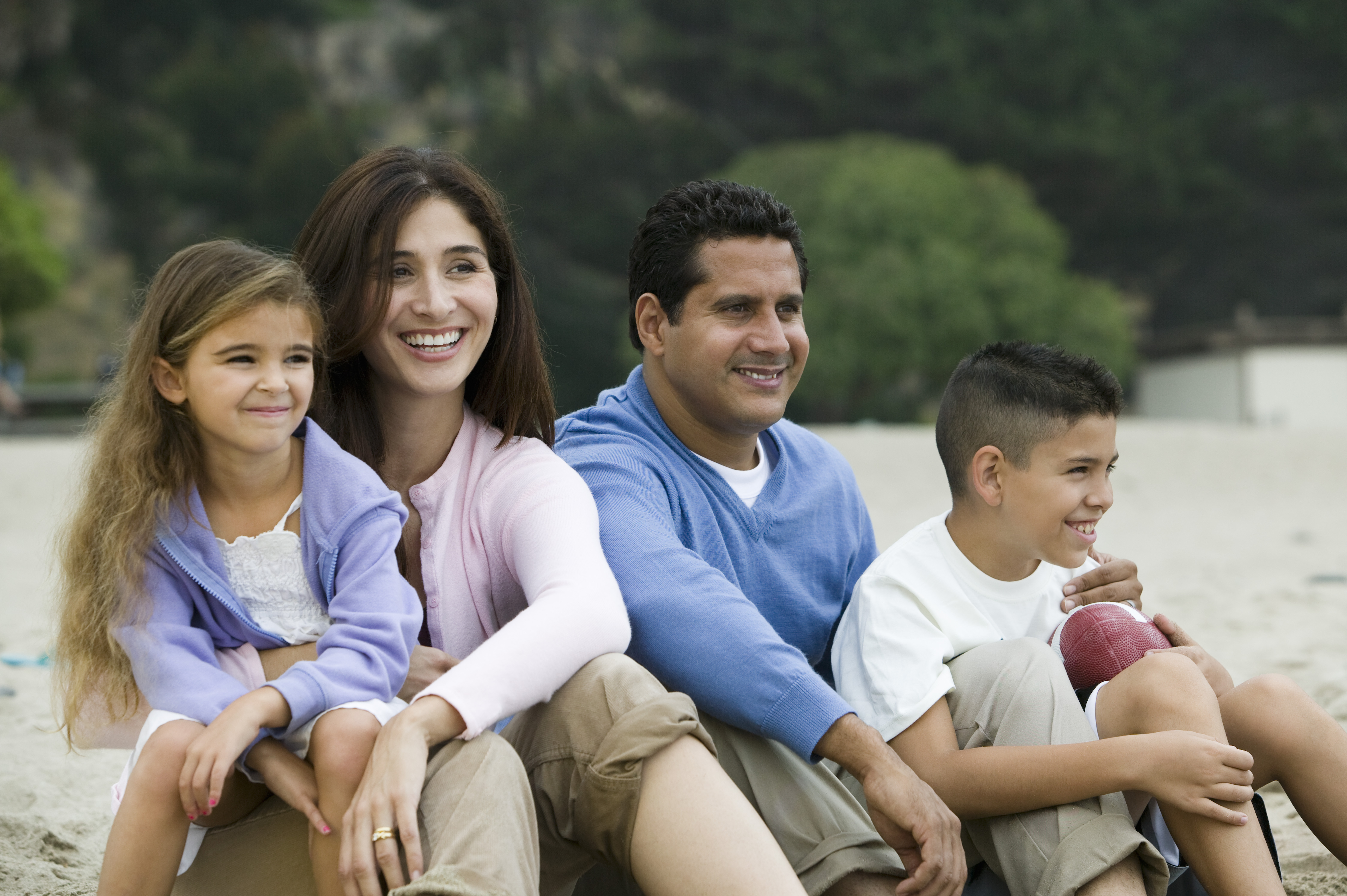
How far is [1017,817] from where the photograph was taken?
7.25 ft

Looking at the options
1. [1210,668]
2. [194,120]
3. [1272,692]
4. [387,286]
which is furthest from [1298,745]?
[194,120]

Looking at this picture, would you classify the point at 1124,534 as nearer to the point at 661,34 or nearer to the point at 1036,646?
the point at 1036,646

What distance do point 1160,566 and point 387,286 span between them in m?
6.91

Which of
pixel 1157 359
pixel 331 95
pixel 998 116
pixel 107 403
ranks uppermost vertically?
pixel 331 95

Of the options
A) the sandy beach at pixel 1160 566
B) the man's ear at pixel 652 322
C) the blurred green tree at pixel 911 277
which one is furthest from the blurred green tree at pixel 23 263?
the man's ear at pixel 652 322

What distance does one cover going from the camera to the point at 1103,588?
2605 millimetres

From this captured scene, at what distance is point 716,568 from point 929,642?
42 centimetres

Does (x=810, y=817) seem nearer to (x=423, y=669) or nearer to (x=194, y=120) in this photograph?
(x=423, y=669)

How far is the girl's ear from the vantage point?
2.20 m

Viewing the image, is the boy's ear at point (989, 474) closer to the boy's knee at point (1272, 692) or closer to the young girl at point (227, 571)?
the boy's knee at point (1272, 692)

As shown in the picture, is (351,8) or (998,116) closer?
(998,116)

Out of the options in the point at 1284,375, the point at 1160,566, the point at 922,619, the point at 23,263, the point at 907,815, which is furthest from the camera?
the point at 1284,375

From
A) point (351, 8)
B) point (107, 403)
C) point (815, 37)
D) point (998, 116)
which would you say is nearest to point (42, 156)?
point (351, 8)

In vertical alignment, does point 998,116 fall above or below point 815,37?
below
